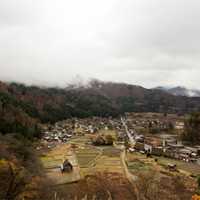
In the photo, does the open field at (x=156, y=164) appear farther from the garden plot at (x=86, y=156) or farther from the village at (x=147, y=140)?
the garden plot at (x=86, y=156)

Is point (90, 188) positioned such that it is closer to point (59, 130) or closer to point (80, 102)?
point (59, 130)

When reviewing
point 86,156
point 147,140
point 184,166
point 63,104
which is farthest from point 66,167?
point 63,104

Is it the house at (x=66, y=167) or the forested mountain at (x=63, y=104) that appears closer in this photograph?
the house at (x=66, y=167)

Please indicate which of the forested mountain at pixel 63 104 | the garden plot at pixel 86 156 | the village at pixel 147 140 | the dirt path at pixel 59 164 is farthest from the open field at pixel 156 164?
the forested mountain at pixel 63 104

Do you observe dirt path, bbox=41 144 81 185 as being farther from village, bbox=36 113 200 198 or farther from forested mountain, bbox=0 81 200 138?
forested mountain, bbox=0 81 200 138

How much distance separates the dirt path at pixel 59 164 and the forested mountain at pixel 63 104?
7.78 metres

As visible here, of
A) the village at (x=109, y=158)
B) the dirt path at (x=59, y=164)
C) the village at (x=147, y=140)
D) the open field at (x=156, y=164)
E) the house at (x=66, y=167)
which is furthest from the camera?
the village at (x=147, y=140)

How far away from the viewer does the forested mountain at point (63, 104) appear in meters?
53.2

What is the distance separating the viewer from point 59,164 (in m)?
36.7

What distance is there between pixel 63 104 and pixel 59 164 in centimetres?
6315

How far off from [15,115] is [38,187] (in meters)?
33.4

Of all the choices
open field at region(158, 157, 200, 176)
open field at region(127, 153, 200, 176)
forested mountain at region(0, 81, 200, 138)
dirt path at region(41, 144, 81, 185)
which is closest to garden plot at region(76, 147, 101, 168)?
dirt path at region(41, 144, 81, 185)

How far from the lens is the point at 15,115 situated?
5250cm

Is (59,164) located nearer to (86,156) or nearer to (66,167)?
(66,167)
